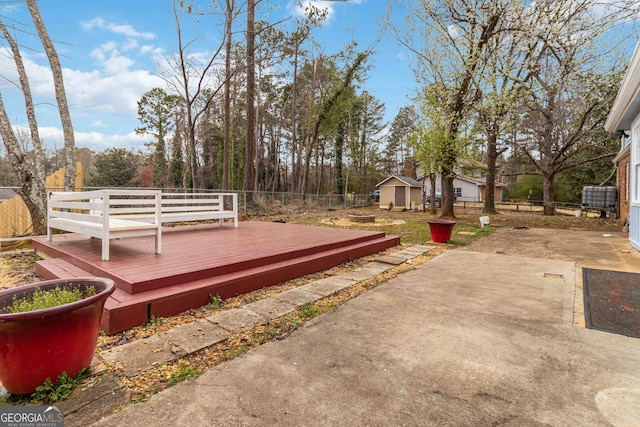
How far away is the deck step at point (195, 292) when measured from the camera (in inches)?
91.4

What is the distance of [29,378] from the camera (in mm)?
1528

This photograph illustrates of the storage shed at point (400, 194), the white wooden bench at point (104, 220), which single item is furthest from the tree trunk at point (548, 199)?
the white wooden bench at point (104, 220)

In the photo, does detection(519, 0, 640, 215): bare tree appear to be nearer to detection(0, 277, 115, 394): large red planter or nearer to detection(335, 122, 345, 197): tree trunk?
detection(0, 277, 115, 394): large red planter

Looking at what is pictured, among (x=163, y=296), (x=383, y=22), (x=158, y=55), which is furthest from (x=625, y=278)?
(x=158, y=55)

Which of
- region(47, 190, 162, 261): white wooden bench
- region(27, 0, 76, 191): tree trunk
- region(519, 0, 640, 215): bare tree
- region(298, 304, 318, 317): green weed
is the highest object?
region(519, 0, 640, 215): bare tree

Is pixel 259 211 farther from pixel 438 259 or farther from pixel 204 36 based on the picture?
pixel 438 259

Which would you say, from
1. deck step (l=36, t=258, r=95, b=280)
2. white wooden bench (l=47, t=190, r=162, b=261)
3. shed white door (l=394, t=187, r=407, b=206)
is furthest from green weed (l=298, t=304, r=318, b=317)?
shed white door (l=394, t=187, r=407, b=206)

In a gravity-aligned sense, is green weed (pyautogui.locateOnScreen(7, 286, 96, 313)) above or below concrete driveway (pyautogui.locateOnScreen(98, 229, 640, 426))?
above

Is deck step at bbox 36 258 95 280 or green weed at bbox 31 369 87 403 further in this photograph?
deck step at bbox 36 258 95 280

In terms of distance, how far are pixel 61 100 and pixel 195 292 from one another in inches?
256
